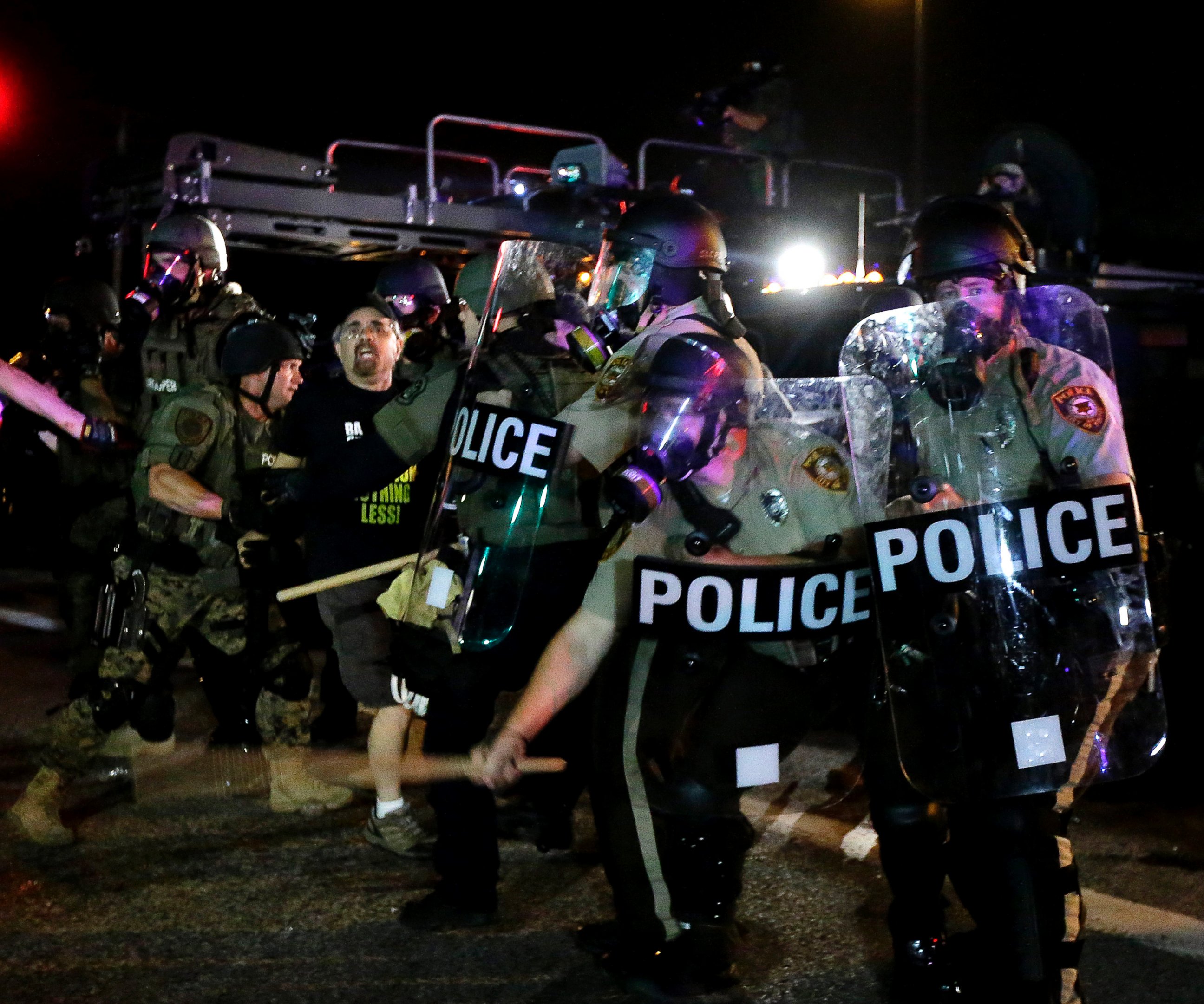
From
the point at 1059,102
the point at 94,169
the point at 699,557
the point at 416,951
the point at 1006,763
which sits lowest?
the point at 416,951

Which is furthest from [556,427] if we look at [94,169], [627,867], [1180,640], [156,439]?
[94,169]

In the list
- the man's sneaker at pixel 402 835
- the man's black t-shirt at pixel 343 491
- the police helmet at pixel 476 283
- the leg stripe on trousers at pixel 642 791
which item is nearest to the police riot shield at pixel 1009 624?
the leg stripe on trousers at pixel 642 791

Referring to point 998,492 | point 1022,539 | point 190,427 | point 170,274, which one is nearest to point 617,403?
point 998,492

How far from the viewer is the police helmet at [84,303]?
656 cm

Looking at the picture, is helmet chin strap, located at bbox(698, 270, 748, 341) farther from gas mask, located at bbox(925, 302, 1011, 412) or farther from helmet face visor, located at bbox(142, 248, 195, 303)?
helmet face visor, located at bbox(142, 248, 195, 303)

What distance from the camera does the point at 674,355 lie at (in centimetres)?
305

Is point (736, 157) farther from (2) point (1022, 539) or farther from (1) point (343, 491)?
(2) point (1022, 539)

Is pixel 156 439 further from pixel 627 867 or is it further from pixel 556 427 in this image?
pixel 627 867

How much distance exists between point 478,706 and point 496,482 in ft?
2.92

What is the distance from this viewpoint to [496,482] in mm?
3475

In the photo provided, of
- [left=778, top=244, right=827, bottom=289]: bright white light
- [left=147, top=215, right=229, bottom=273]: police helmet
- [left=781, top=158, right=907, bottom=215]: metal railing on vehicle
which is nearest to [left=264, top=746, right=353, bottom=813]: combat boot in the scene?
[left=147, top=215, right=229, bottom=273]: police helmet

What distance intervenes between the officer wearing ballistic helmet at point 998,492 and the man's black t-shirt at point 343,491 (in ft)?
6.74

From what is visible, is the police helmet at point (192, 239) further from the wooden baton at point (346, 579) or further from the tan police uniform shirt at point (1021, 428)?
the tan police uniform shirt at point (1021, 428)

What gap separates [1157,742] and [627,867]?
50.1 inches
